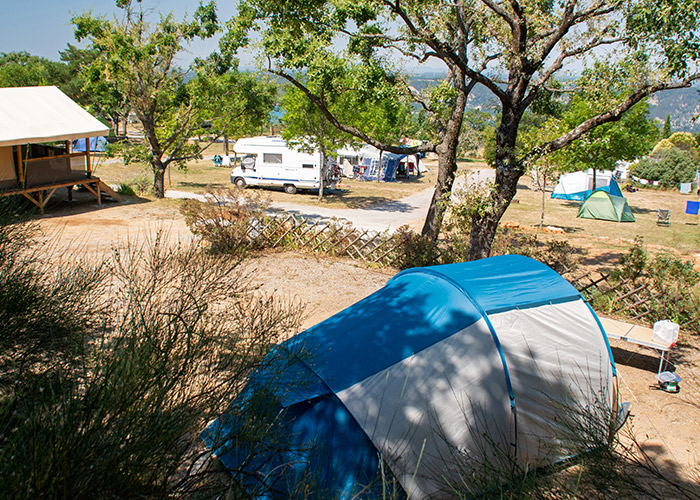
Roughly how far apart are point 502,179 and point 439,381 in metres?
7.28

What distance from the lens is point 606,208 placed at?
2369 centimetres

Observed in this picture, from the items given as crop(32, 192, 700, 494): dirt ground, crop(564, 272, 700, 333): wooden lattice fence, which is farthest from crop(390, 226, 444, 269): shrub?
crop(564, 272, 700, 333): wooden lattice fence

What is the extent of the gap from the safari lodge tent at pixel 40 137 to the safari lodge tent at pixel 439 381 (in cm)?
1412

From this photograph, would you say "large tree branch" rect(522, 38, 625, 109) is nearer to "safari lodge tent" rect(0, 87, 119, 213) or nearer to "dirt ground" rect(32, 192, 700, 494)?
"dirt ground" rect(32, 192, 700, 494)

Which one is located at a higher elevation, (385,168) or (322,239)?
(385,168)

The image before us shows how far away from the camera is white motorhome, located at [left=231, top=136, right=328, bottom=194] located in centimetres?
2559

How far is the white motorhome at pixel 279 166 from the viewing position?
2559 centimetres

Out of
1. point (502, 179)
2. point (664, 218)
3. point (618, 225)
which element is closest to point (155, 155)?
point (502, 179)

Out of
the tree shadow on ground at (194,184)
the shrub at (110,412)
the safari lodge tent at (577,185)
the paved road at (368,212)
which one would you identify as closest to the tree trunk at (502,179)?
the paved road at (368,212)

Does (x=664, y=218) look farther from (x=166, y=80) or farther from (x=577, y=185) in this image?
(x=166, y=80)

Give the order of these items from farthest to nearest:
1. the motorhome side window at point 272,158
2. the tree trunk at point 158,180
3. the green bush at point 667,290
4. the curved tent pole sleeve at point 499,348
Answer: the motorhome side window at point 272,158 → the tree trunk at point 158,180 → the green bush at point 667,290 → the curved tent pole sleeve at point 499,348

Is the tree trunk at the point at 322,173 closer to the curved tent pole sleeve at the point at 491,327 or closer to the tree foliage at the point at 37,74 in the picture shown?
the curved tent pole sleeve at the point at 491,327

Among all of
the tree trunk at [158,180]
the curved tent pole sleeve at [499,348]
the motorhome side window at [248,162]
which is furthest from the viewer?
the motorhome side window at [248,162]

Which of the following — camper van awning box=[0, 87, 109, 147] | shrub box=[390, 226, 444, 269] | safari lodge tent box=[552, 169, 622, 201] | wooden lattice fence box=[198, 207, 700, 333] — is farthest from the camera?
safari lodge tent box=[552, 169, 622, 201]
